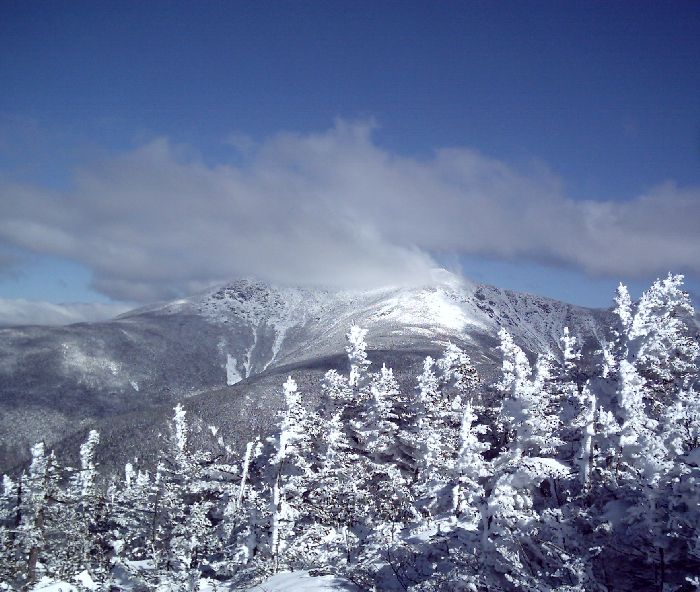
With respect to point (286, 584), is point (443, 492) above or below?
above

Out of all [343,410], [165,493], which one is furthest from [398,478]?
[165,493]

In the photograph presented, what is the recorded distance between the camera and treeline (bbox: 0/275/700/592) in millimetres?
13789

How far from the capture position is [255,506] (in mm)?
30078

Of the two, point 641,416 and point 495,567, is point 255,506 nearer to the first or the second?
point 495,567

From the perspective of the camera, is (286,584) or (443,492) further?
(443,492)

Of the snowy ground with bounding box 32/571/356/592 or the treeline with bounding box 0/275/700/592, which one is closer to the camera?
the treeline with bounding box 0/275/700/592

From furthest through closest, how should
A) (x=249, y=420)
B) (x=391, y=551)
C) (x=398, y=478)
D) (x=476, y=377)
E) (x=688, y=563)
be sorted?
(x=249, y=420) → (x=476, y=377) → (x=398, y=478) → (x=391, y=551) → (x=688, y=563)

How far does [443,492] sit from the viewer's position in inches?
1062

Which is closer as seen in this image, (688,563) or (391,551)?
(688,563)

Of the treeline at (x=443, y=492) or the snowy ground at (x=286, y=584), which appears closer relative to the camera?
the treeline at (x=443, y=492)

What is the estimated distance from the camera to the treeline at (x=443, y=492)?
45.2 ft

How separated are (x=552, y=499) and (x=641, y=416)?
674cm

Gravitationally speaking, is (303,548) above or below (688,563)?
below

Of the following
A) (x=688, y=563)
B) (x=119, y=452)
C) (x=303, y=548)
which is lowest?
(x=119, y=452)
